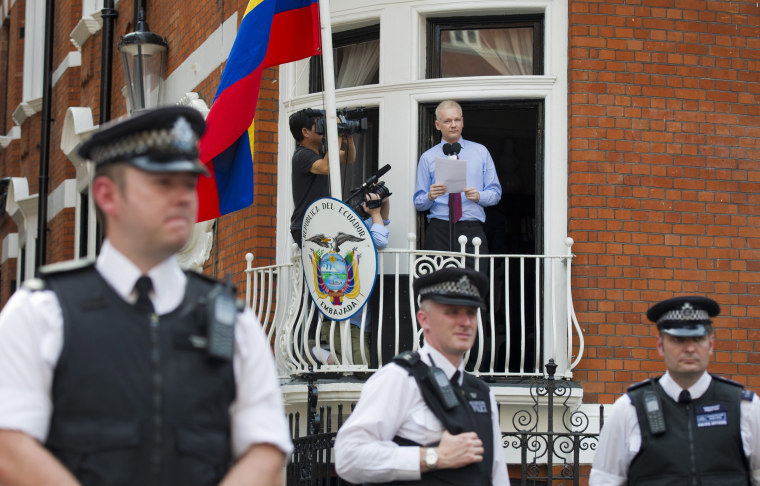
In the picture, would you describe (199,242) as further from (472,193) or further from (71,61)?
(71,61)

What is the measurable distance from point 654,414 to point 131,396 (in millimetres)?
3038

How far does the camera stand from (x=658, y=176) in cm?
943

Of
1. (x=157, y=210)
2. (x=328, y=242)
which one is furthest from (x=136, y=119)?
(x=328, y=242)

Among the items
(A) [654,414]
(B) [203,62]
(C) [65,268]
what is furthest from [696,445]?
(B) [203,62]

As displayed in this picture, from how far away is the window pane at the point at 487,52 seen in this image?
10.0 m

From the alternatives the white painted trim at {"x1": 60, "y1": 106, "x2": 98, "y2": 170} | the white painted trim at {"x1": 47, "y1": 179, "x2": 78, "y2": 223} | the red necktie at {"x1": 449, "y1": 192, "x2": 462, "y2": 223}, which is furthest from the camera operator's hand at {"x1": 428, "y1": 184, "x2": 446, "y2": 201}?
the white painted trim at {"x1": 47, "y1": 179, "x2": 78, "y2": 223}

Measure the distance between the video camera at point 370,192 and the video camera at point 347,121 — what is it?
1.34 ft

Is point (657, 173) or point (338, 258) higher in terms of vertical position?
point (657, 173)

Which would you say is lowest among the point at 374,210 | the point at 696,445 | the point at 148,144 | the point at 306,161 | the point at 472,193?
the point at 696,445

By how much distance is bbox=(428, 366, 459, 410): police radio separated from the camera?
5219 mm

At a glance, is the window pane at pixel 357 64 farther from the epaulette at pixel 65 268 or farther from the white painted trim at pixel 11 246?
the white painted trim at pixel 11 246

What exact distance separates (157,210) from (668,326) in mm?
3171

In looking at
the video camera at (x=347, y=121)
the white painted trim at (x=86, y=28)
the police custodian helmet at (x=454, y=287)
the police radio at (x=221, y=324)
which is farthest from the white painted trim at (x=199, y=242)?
the police radio at (x=221, y=324)

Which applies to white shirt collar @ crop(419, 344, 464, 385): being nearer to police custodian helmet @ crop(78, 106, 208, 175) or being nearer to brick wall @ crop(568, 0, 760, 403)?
police custodian helmet @ crop(78, 106, 208, 175)
